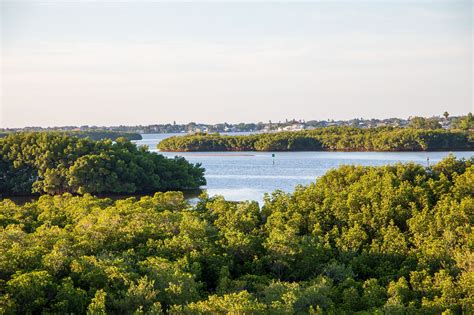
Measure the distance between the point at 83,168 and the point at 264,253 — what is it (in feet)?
125

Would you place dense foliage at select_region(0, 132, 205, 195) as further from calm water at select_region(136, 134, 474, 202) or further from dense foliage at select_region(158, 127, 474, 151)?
dense foliage at select_region(158, 127, 474, 151)

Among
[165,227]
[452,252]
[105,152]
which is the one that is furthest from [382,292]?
[105,152]

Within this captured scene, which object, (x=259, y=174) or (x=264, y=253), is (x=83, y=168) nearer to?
(x=259, y=174)

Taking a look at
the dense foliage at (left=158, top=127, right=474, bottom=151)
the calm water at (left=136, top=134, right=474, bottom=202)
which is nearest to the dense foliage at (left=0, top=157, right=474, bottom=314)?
the calm water at (left=136, top=134, right=474, bottom=202)

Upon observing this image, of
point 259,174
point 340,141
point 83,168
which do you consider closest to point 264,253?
point 83,168

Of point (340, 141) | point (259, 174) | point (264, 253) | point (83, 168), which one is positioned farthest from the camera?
point (340, 141)

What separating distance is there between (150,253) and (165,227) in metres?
2.76

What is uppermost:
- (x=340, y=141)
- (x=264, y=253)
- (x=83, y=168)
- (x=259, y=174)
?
(x=340, y=141)

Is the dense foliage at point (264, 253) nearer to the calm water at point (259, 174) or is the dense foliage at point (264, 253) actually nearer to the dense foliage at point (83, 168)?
the calm water at point (259, 174)

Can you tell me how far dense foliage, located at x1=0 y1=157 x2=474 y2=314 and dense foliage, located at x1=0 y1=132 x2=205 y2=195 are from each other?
26.0 meters

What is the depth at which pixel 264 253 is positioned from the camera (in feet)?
89.0

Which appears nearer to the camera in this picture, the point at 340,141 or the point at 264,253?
the point at 264,253

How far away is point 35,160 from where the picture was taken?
65.6 meters

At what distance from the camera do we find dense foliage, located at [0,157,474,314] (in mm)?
20844
